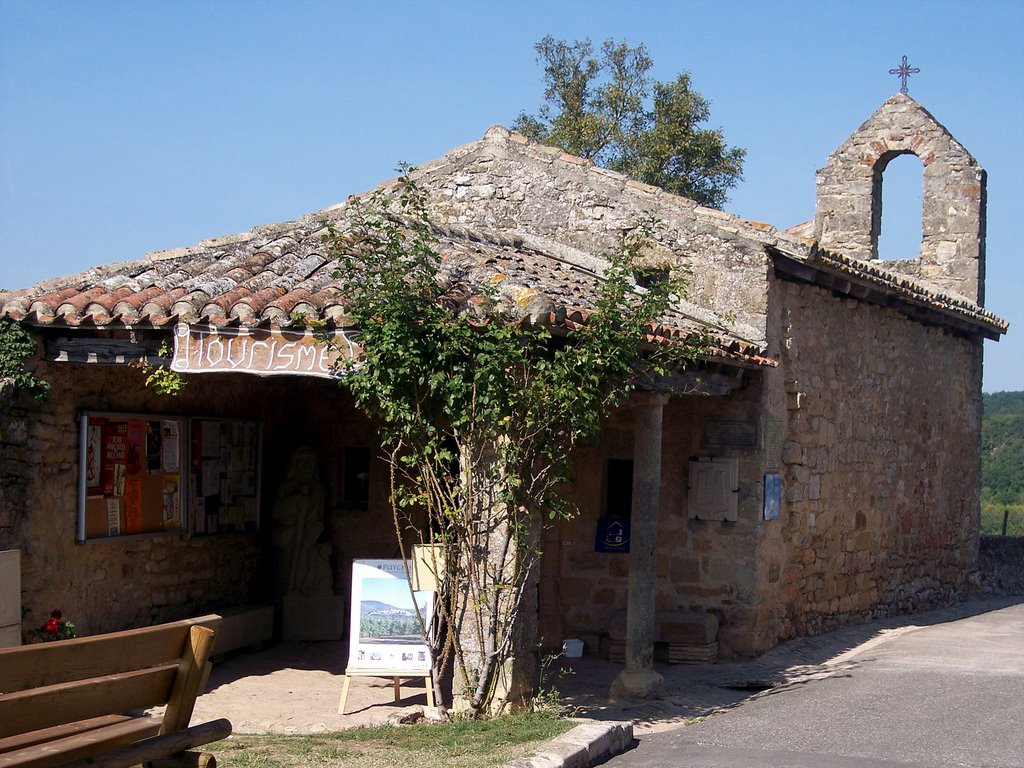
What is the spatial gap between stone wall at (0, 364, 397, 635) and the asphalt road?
411 centimetres

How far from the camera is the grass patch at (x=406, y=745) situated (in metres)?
5.98

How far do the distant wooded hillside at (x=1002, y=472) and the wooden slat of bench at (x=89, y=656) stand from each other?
29.2 m

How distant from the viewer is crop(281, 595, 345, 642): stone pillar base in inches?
419

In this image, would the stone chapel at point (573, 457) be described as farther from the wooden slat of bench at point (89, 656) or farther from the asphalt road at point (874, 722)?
the wooden slat of bench at point (89, 656)

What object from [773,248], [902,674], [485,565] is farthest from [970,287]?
[485,565]

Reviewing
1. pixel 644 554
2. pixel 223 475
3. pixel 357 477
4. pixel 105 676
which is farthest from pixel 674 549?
pixel 105 676

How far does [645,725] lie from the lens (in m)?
7.70

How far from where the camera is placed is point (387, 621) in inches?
310

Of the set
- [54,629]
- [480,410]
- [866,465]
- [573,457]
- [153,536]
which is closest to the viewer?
[480,410]

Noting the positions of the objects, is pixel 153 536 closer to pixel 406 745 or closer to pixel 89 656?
pixel 406 745

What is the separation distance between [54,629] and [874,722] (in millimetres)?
5398

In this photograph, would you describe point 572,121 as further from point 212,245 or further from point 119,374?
point 119,374

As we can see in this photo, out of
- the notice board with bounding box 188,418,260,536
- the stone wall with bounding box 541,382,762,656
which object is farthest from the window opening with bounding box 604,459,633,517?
the notice board with bounding box 188,418,260,536

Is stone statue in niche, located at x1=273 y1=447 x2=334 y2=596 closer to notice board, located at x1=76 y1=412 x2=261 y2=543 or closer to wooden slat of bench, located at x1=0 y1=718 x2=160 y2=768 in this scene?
notice board, located at x1=76 y1=412 x2=261 y2=543
